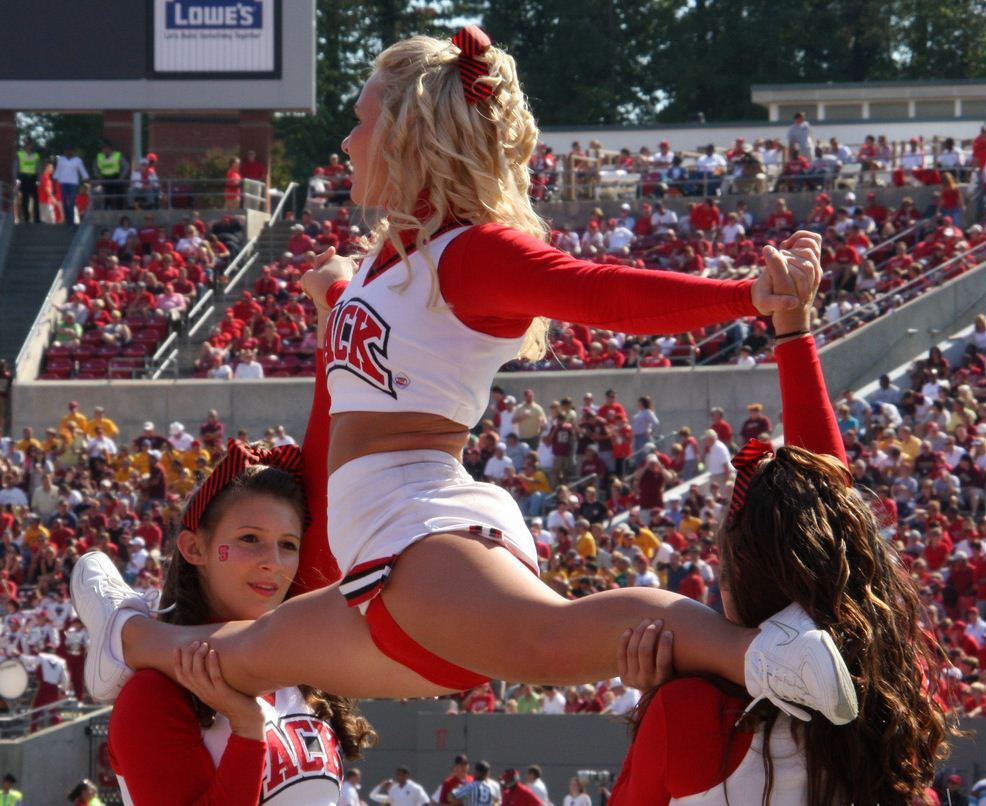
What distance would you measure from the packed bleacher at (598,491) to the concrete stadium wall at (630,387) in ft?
0.58

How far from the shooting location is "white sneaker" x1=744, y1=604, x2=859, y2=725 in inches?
92.8

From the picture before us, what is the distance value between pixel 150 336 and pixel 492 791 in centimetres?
1106

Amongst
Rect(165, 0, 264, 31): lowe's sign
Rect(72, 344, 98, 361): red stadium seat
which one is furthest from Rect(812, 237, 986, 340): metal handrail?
Rect(165, 0, 264, 31): lowe's sign

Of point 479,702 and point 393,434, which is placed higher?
point 393,434

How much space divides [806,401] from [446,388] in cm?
58

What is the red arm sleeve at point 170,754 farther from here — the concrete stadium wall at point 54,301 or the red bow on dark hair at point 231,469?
the concrete stadium wall at point 54,301

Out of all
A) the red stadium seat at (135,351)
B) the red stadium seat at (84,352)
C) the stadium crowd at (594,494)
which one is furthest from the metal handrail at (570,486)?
the red stadium seat at (84,352)

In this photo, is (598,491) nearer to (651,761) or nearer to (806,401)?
(806,401)

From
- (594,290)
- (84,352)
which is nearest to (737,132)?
(84,352)

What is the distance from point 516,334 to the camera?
2.93 meters

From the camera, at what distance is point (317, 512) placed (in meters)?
3.47

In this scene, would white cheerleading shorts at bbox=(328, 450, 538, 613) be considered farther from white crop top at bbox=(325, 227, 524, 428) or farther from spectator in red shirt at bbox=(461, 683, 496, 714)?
spectator in red shirt at bbox=(461, 683, 496, 714)

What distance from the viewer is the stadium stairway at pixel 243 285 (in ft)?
66.5

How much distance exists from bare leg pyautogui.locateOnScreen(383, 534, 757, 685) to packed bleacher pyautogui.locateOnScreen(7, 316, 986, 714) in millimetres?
8230
